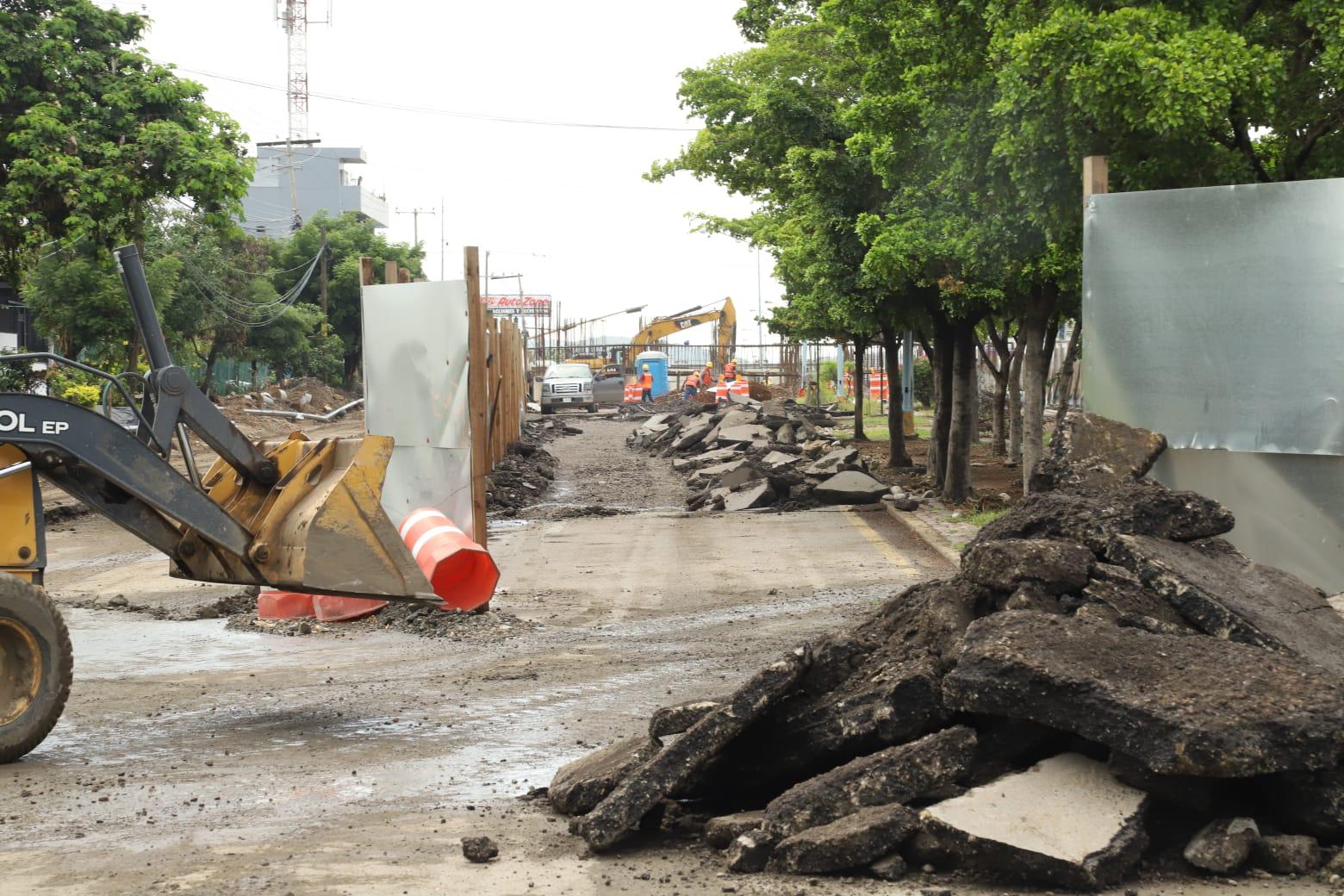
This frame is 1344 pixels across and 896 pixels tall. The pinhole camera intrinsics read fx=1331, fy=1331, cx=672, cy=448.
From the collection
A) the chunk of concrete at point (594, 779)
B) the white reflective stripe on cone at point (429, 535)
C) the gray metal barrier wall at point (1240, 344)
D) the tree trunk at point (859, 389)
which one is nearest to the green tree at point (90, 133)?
the white reflective stripe on cone at point (429, 535)

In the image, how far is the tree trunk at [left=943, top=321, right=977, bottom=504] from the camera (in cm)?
1945

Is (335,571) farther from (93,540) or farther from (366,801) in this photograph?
→ (93,540)

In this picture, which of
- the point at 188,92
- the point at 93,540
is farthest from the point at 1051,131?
the point at 188,92

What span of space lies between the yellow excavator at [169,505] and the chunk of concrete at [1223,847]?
4791 mm

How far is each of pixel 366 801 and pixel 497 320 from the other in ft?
69.2

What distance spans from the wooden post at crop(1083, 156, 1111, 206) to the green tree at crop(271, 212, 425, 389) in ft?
173

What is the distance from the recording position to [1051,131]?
33.6 ft

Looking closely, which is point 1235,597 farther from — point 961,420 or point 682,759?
point 961,420

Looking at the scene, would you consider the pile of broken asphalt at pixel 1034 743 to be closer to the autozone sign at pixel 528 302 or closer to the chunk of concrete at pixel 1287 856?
the chunk of concrete at pixel 1287 856

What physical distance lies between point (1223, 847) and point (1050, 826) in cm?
62

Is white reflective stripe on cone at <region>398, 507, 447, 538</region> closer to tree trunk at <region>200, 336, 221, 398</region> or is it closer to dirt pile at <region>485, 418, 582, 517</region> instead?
dirt pile at <region>485, 418, 582, 517</region>

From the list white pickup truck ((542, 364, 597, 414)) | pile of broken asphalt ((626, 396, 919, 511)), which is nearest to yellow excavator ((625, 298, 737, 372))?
white pickup truck ((542, 364, 597, 414))

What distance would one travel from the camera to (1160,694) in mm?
4875

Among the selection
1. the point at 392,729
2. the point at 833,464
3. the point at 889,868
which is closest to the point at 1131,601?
the point at 889,868
